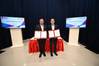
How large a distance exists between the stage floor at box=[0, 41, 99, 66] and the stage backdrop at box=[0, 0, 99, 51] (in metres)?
0.70

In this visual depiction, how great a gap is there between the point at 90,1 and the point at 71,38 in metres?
1.31

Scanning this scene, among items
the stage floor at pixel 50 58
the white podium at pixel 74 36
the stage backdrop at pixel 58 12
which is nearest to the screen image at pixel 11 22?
the stage backdrop at pixel 58 12

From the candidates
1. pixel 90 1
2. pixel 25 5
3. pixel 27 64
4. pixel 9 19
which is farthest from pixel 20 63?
pixel 90 1

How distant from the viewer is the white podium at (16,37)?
500 centimetres

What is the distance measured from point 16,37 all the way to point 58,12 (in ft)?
5.18

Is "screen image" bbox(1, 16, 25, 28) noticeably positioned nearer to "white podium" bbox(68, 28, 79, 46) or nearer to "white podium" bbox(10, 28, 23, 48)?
"white podium" bbox(10, 28, 23, 48)

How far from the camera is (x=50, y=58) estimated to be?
4.36m

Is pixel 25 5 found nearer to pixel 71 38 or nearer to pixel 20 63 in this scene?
pixel 71 38

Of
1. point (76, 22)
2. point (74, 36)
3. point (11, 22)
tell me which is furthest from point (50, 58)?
point (11, 22)

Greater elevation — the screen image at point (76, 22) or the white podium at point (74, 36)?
the screen image at point (76, 22)

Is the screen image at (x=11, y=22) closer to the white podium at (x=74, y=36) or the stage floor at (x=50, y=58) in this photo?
the stage floor at (x=50, y=58)

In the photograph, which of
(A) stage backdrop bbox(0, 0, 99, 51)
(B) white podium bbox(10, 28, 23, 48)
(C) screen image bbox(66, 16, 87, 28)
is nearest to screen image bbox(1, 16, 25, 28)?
(B) white podium bbox(10, 28, 23, 48)

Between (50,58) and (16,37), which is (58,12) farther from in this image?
(50,58)

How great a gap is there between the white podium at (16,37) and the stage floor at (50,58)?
0.19m
